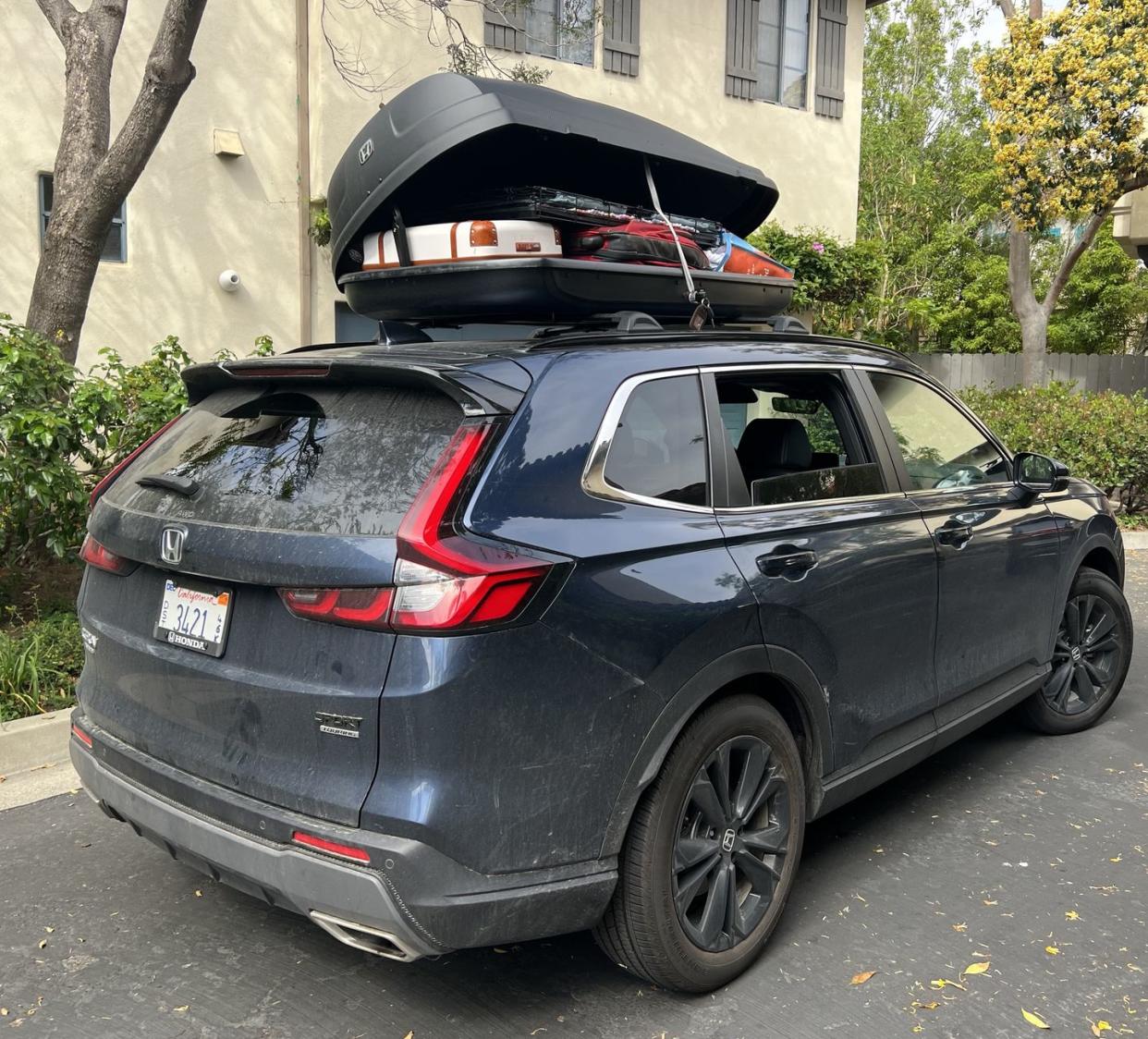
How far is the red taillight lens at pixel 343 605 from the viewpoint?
2395 millimetres

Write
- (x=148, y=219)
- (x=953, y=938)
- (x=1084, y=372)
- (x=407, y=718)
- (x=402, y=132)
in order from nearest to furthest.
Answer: (x=407, y=718) < (x=953, y=938) < (x=402, y=132) < (x=148, y=219) < (x=1084, y=372)

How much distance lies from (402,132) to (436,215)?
0.30 meters

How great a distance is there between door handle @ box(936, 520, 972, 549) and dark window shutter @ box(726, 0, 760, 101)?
11926 mm

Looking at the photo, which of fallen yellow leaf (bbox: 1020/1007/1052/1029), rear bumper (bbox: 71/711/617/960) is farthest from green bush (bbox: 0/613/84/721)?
fallen yellow leaf (bbox: 1020/1007/1052/1029)

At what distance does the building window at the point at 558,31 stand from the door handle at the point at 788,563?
35.1 feet

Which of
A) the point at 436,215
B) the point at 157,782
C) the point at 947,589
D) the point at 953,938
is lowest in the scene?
the point at 953,938

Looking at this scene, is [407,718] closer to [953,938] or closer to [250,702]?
[250,702]

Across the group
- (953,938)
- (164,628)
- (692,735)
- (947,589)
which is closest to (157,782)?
(164,628)

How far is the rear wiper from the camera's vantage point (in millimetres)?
2880

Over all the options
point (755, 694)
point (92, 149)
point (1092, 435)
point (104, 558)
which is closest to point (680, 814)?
point (755, 694)

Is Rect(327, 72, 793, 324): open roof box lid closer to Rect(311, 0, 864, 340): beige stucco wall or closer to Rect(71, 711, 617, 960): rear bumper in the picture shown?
Result: Rect(71, 711, 617, 960): rear bumper

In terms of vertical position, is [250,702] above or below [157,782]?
above

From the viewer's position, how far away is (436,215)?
12.4 feet

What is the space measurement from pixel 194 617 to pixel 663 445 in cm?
132
